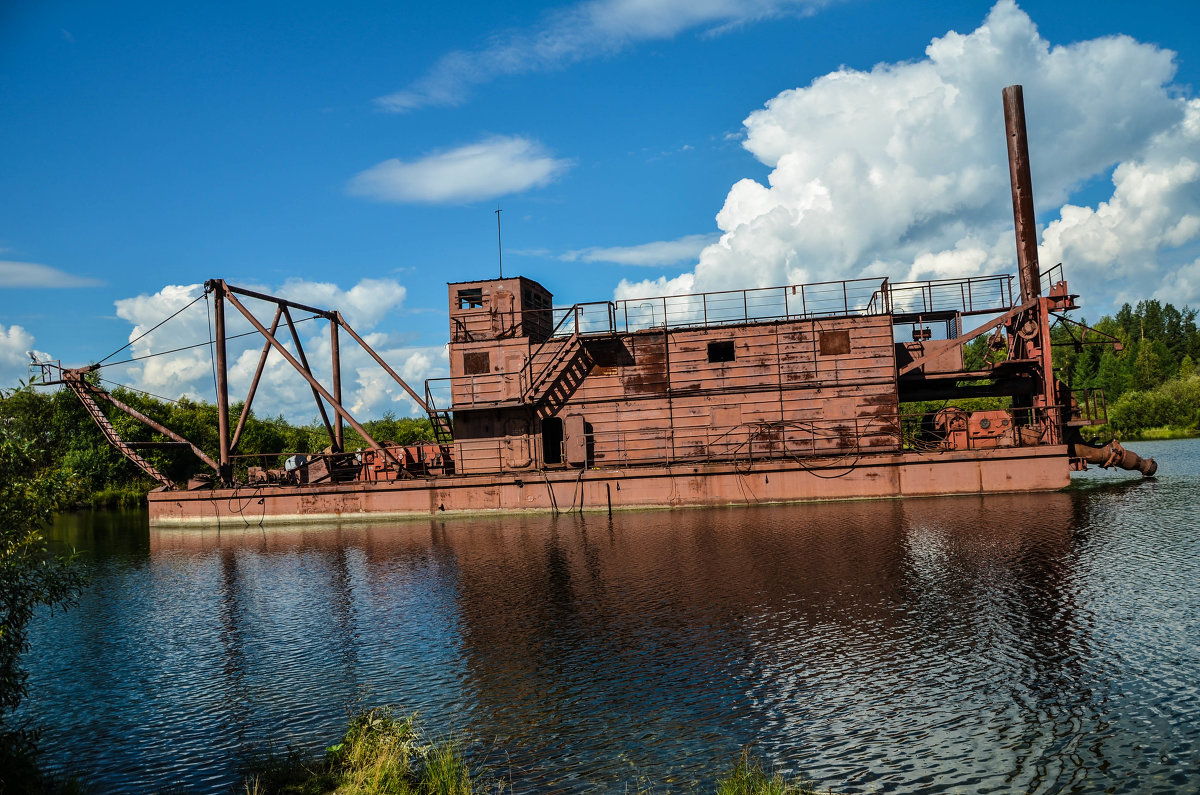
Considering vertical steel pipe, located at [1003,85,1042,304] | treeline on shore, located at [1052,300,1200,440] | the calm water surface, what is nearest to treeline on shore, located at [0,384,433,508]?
the calm water surface

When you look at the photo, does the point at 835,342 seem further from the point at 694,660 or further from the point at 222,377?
the point at 222,377

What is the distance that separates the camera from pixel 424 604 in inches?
546

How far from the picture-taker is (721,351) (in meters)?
27.4

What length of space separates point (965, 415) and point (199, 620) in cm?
2395

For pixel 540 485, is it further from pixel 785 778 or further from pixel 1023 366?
pixel 785 778

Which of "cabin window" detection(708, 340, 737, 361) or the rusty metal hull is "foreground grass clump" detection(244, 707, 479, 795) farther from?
"cabin window" detection(708, 340, 737, 361)

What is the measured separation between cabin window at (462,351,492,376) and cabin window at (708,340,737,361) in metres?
8.45

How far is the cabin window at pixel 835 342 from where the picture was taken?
1048 inches

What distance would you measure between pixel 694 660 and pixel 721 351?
18.8 meters

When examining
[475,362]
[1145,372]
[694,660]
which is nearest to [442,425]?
[475,362]

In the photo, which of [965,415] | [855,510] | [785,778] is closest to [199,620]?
[785,778]

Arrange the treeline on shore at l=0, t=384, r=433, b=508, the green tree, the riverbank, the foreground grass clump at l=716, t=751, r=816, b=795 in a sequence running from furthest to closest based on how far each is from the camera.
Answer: the treeline on shore at l=0, t=384, r=433, b=508, the green tree, the riverbank, the foreground grass clump at l=716, t=751, r=816, b=795

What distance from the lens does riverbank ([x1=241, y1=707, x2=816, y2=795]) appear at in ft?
20.4

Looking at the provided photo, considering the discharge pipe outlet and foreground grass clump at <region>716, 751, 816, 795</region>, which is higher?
the discharge pipe outlet
